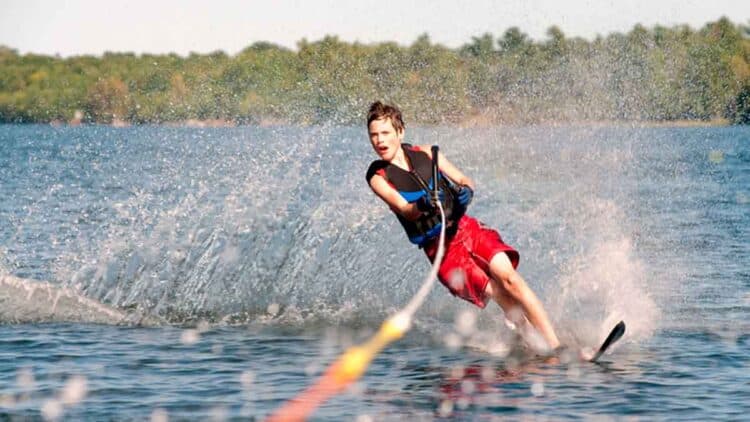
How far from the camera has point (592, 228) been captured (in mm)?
17578

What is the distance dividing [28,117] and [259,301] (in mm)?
132401

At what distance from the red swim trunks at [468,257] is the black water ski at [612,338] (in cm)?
82

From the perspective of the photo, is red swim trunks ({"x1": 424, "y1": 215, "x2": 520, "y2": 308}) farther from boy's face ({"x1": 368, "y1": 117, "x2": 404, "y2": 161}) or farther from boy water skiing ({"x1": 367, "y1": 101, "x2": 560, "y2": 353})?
boy's face ({"x1": 368, "y1": 117, "x2": 404, "y2": 161})

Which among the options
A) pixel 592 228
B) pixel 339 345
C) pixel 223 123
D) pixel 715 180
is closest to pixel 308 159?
pixel 715 180

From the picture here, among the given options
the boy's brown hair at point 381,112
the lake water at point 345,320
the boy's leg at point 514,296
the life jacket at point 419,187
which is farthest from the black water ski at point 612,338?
the boy's brown hair at point 381,112

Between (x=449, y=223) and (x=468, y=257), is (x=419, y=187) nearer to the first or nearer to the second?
(x=449, y=223)

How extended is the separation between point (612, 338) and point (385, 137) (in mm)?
2114

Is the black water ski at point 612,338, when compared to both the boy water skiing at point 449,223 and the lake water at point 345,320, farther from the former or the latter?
the boy water skiing at point 449,223

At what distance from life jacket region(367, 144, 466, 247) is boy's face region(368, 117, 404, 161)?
0.26ft

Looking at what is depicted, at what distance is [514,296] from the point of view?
8.32 m

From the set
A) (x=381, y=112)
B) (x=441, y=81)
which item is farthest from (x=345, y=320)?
(x=441, y=81)

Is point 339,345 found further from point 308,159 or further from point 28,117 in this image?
point 28,117

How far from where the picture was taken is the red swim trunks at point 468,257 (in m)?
8.29

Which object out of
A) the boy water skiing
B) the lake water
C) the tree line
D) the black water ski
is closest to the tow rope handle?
the boy water skiing
